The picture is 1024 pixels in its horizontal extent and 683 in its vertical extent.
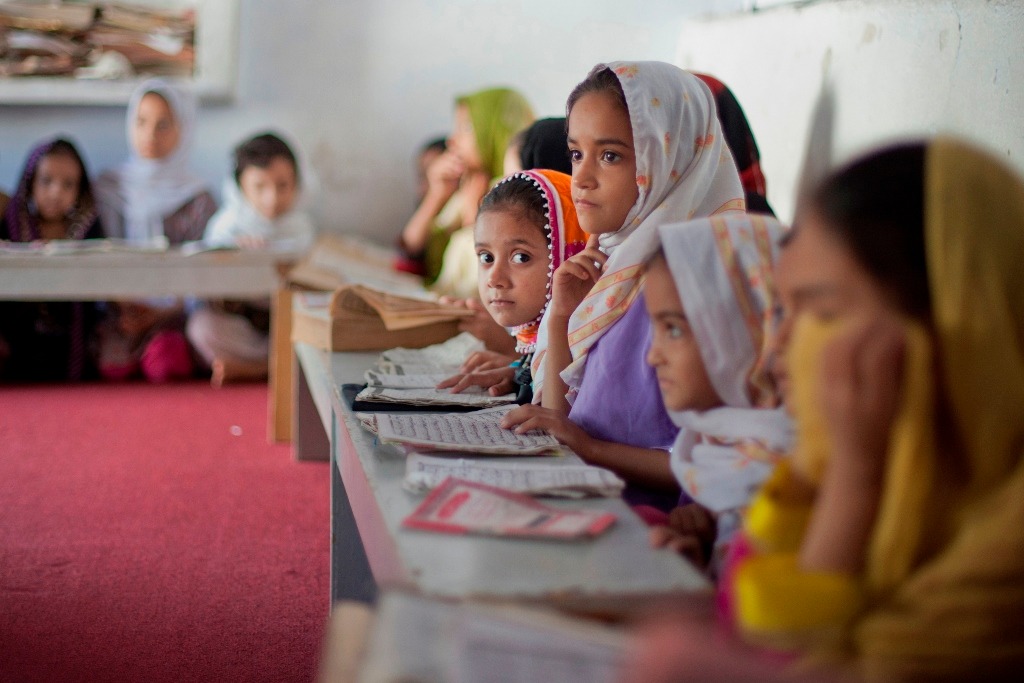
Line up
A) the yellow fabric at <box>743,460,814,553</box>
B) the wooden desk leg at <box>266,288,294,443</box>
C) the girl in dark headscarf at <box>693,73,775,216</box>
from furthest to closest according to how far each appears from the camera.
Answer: the wooden desk leg at <box>266,288,294,443</box> < the girl in dark headscarf at <box>693,73,775,216</box> < the yellow fabric at <box>743,460,814,553</box>

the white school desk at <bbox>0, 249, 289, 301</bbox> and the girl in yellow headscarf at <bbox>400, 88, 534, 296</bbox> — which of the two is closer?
the white school desk at <bbox>0, 249, 289, 301</bbox>

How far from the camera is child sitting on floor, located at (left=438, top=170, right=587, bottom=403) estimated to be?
2410 millimetres

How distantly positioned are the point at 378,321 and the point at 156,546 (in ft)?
2.87

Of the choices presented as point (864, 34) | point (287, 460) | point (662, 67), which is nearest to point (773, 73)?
point (864, 34)

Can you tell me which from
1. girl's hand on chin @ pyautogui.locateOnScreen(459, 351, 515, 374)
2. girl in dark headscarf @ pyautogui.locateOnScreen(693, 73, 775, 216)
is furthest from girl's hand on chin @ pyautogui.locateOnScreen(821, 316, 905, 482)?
girl in dark headscarf @ pyautogui.locateOnScreen(693, 73, 775, 216)

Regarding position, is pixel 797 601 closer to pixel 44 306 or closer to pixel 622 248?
pixel 622 248

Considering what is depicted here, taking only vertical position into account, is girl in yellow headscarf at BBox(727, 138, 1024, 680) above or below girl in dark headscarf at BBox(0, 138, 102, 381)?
above

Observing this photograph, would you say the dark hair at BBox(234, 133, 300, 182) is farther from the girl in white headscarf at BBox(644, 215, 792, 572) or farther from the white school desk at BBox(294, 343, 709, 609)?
the girl in white headscarf at BBox(644, 215, 792, 572)

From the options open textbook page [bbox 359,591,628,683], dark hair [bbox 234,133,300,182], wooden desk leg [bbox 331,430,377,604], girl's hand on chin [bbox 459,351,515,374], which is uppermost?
dark hair [bbox 234,133,300,182]

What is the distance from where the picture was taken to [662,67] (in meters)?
2.28

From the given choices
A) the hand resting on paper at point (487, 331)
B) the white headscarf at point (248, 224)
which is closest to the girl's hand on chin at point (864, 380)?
the hand resting on paper at point (487, 331)

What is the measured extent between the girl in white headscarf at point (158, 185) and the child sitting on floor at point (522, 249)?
11.4 feet

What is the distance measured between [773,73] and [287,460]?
224cm

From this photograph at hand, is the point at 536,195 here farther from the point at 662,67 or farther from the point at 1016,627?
the point at 1016,627
